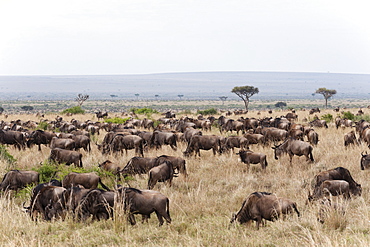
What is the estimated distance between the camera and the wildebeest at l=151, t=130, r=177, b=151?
15172 mm

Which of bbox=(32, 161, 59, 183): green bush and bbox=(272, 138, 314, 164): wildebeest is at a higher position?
bbox=(272, 138, 314, 164): wildebeest

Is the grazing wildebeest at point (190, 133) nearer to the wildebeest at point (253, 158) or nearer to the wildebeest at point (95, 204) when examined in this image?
the wildebeest at point (253, 158)

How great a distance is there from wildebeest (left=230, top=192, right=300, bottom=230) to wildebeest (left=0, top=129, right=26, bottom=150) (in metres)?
11.5

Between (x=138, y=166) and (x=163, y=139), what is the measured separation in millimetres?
5093

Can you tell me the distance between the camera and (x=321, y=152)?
13.8m

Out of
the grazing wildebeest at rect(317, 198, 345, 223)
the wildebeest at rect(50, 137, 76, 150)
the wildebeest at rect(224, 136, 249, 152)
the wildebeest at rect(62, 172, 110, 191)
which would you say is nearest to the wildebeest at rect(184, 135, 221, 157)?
the wildebeest at rect(224, 136, 249, 152)

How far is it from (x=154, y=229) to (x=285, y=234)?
217 cm

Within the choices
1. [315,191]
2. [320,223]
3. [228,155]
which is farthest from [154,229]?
[228,155]

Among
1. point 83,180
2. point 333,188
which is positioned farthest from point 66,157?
point 333,188

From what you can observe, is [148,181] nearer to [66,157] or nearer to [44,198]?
[44,198]

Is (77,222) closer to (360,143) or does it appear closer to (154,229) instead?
(154,229)

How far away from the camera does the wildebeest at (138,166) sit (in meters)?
10.1

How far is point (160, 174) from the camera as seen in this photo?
30.0 feet

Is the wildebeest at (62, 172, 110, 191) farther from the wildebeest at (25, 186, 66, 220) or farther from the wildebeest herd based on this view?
the wildebeest at (25, 186, 66, 220)
